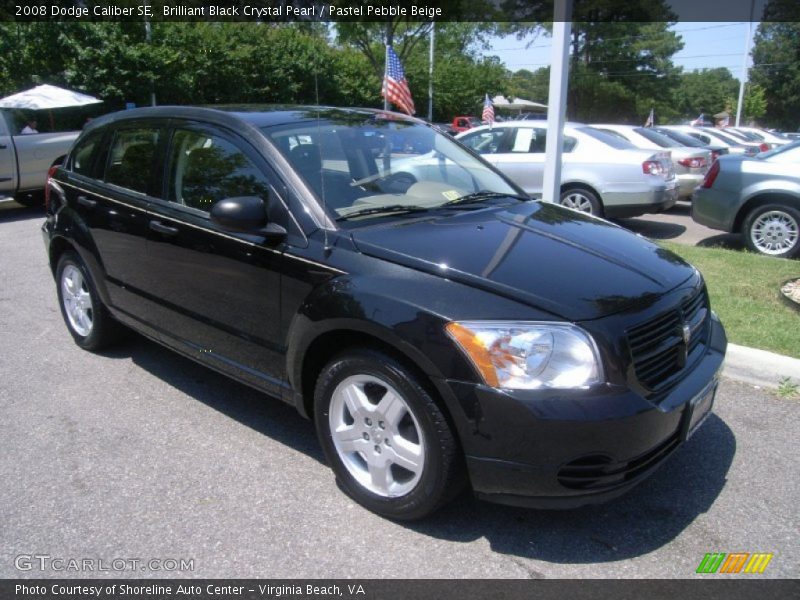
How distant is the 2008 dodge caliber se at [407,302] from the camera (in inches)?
96.7

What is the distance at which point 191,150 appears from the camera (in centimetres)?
377

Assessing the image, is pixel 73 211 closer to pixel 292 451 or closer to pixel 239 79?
pixel 292 451

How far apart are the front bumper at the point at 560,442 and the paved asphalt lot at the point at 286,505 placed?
0.34 meters

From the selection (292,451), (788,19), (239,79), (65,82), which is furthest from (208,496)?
(788,19)

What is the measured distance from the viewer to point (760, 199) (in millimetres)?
7844

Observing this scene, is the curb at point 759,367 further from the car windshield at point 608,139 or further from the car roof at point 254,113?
the car windshield at point 608,139

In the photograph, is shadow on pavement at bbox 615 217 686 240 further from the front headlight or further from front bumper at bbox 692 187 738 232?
the front headlight

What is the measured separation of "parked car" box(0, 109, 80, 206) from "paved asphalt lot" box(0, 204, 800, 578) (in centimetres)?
862

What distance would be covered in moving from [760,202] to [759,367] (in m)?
4.41

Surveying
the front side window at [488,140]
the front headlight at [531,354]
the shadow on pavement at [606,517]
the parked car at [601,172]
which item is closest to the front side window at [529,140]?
the parked car at [601,172]

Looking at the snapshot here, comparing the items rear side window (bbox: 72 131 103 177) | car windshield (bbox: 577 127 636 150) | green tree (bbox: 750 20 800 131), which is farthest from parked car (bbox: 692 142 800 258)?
green tree (bbox: 750 20 800 131)

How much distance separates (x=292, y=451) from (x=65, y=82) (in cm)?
2164

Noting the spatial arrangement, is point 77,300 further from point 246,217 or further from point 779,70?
point 779,70

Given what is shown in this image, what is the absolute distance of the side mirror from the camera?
3.02 meters
